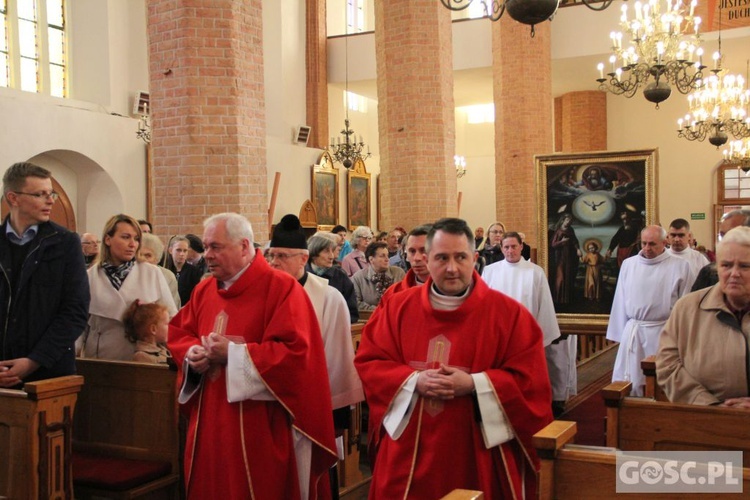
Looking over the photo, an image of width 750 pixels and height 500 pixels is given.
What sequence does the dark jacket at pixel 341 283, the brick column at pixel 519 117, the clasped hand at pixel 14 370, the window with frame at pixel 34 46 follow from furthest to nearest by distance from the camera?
the brick column at pixel 519 117
the window with frame at pixel 34 46
the dark jacket at pixel 341 283
the clasped hand at pixel 14 370

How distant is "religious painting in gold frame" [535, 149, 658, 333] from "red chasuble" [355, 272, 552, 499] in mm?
4652

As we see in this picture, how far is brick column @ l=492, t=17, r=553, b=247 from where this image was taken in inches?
659

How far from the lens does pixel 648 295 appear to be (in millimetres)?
7160

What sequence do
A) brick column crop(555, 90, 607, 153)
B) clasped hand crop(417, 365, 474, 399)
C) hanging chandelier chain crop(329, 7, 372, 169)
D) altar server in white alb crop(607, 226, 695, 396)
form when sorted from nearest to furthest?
clasped hand crop(417, 365, 474, 399) → altar server in white alb crop(607, 226, 695, 396) → hanging chandelier chain crop(329, 7, 372, 169) → brick column crop(555, 90, 607, 153)

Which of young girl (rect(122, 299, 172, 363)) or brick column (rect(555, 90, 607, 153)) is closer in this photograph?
young girl (rect(122, 299, 172, 363))

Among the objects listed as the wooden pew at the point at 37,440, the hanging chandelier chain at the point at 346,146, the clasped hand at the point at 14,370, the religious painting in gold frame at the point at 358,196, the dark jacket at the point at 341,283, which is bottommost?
the wooden pew at the point at 37,440

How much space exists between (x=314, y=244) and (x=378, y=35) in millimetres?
7249

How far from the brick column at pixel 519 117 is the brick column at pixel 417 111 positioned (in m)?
5.31

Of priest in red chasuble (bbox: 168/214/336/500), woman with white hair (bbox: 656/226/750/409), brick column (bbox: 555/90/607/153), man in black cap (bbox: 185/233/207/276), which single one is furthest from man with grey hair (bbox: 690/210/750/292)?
brick column (bbox: 555/90/607/153)

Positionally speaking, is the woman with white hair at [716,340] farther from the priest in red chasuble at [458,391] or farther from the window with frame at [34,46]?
the window with frame at [34,46]

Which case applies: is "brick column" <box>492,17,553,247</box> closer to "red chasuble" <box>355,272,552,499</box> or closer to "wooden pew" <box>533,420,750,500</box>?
"red chasuble" <box>355,272,552,499</box>

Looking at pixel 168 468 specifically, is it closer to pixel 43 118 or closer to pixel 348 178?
pixel 43 118

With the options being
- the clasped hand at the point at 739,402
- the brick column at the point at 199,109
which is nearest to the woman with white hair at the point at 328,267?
the brick column at the point at 199,109

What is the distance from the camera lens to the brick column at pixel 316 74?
20.8 meters
